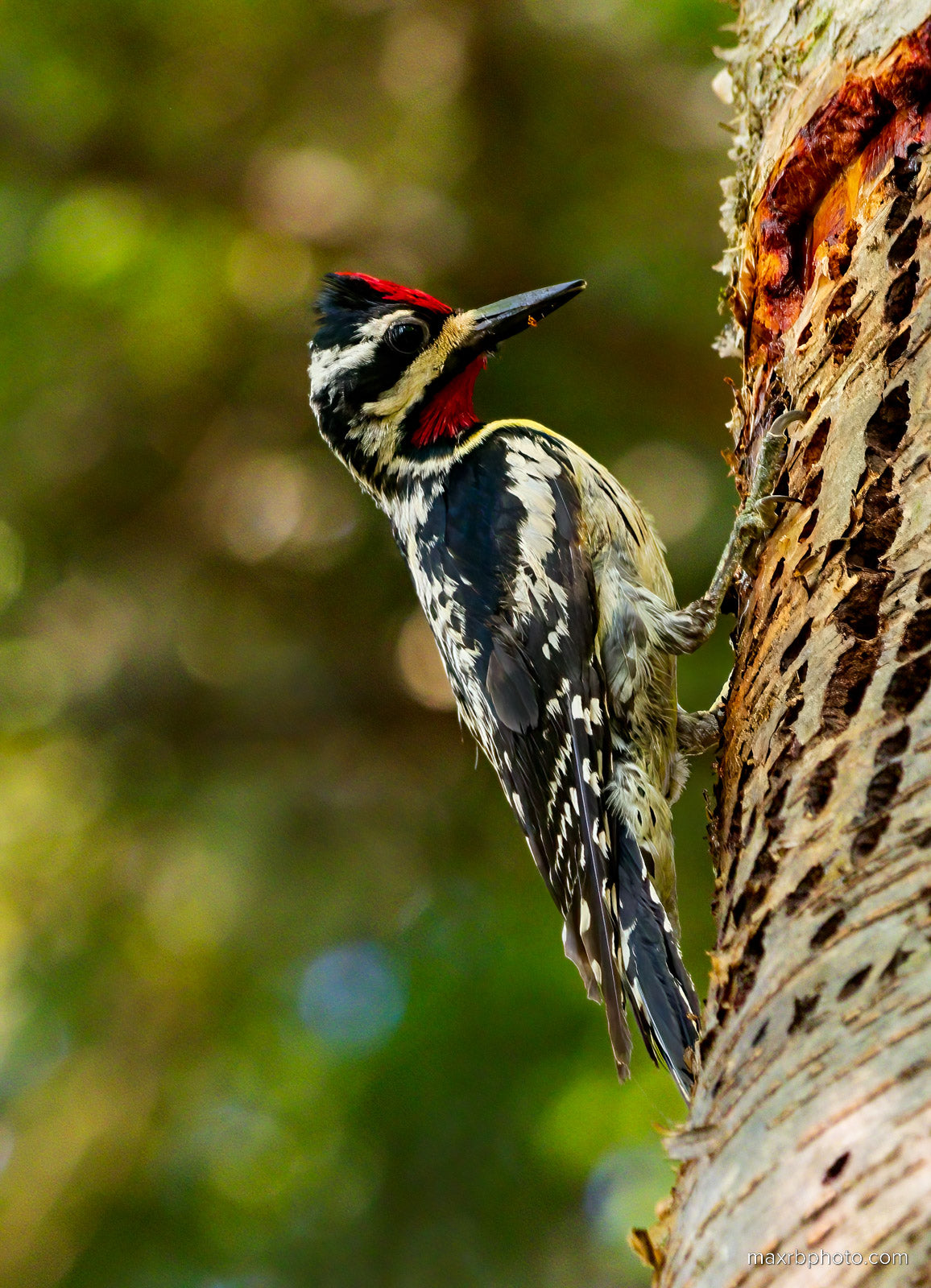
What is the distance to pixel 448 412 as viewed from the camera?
11.6 ft

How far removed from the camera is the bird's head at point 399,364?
3.50 metres

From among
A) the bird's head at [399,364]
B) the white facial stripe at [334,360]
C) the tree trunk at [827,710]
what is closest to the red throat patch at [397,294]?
the bird's head at [399,364]

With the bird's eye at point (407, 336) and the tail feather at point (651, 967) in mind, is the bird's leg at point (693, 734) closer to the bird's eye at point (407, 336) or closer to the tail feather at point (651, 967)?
the tail feather at point (651, 967)

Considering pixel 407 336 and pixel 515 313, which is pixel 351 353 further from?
pixel 515 313

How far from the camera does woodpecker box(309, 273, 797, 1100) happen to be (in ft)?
9.14

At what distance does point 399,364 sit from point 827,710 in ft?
7.01

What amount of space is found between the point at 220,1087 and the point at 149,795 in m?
1.17

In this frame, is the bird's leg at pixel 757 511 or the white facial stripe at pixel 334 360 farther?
the white facial stripe at pixel 334 360

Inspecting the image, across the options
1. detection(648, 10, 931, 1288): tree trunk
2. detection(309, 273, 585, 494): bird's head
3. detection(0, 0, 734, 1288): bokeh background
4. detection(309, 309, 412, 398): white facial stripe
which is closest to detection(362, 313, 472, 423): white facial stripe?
detection(309, 273, 585, 494): bird's head

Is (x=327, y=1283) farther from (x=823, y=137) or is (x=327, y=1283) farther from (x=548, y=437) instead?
(x=823, y=137)

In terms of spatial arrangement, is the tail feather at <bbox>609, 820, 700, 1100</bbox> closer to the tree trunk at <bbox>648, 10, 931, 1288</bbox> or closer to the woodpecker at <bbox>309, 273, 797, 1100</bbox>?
the woodpecker at <bbox>309, 273, 797, 1100</bbox>

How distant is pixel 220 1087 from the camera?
4676 mm

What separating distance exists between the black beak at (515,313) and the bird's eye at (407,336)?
0.16m

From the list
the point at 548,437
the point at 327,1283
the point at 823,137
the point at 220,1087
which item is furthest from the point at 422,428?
the point at 327,1283
